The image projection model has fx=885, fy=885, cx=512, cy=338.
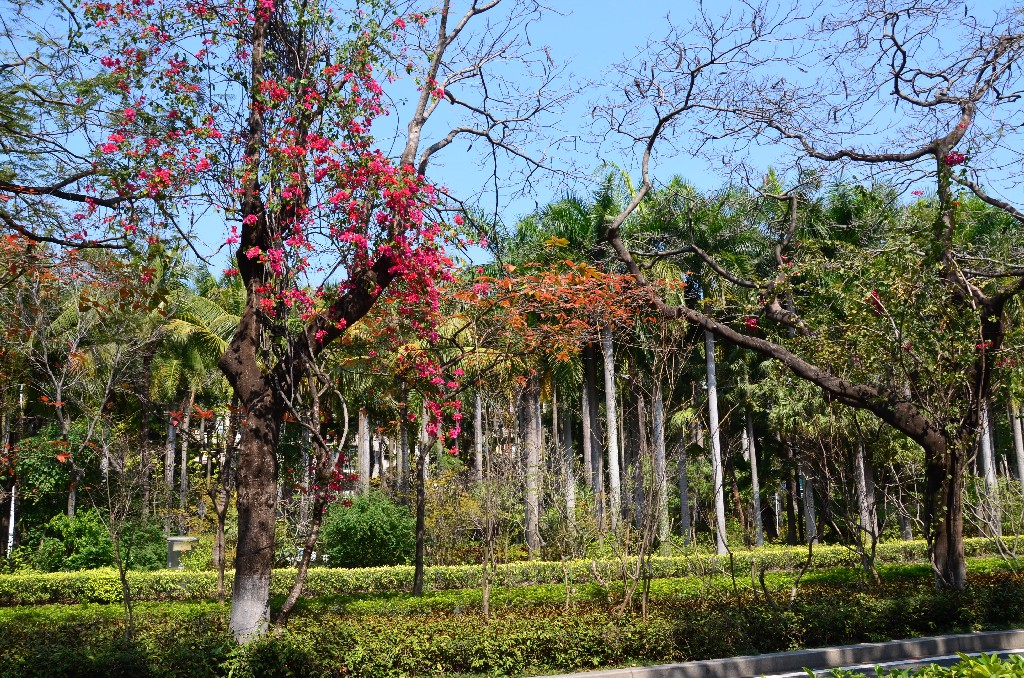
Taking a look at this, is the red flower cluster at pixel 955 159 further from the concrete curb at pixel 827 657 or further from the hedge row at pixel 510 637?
the concrete curb at pixel 827 657

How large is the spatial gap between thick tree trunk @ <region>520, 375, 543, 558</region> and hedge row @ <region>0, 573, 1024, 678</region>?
8555mm

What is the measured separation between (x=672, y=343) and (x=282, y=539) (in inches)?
546

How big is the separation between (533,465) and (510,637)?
11496 millimetres

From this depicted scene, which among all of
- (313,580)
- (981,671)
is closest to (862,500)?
(313,580)

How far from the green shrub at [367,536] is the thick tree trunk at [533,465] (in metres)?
3.04

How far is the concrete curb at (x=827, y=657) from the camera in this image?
8.87 metres

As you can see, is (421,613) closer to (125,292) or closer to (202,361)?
(125,292)

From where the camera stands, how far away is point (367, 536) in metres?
21.7

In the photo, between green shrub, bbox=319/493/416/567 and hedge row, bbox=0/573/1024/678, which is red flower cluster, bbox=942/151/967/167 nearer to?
hedge row, bbox=0/573/1024/678

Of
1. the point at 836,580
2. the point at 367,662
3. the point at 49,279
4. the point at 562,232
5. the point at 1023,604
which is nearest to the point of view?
the point at 367,662

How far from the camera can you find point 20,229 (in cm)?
940

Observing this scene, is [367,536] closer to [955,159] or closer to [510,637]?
[510,637]

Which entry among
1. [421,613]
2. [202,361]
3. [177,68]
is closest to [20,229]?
[177,68]

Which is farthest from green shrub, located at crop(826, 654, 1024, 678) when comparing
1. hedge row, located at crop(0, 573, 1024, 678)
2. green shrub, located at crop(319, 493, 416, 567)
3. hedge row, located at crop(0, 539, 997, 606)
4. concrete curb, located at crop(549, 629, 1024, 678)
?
green shrub, located at crop(319, 493, 416, 567)
